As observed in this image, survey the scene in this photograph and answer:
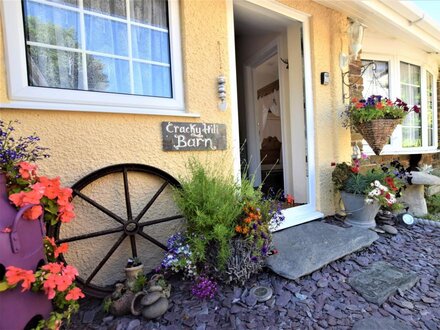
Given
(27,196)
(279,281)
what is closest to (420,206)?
(279,281)

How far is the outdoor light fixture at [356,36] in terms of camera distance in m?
2.96

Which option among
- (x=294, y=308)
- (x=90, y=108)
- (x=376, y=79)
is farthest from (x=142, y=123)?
(x=376, y=79)

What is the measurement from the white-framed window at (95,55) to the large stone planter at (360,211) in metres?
2.00

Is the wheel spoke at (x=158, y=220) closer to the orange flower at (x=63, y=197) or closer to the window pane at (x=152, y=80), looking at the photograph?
the orange flower at (x=63, y=197)

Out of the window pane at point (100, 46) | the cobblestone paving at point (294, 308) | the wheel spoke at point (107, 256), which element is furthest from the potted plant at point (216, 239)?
the window pane at point (100, 46)

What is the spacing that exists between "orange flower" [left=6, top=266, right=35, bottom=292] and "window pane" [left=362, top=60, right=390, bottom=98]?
441 centimetres

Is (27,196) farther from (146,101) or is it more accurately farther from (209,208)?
(146,101)

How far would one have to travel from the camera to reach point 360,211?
2637mm

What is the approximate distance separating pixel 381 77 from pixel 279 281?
12.8 ft

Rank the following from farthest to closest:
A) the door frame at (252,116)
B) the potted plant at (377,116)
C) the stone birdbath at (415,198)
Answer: the door frame at (252,116) → the stone birdbath at (415,198) → the potted plant at (377,116)

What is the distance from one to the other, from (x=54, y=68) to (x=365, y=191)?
2902 millimetres

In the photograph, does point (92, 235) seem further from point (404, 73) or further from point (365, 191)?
point (404, 73)

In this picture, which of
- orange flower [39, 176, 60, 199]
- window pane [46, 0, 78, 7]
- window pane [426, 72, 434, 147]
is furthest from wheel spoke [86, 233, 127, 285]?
window pane [426, 72, 434, 147]

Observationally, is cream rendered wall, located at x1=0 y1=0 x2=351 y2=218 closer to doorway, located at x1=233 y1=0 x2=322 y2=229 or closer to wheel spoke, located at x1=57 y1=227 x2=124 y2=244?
doorway, located at x1=233 y1=0 x2=322 y2=229
